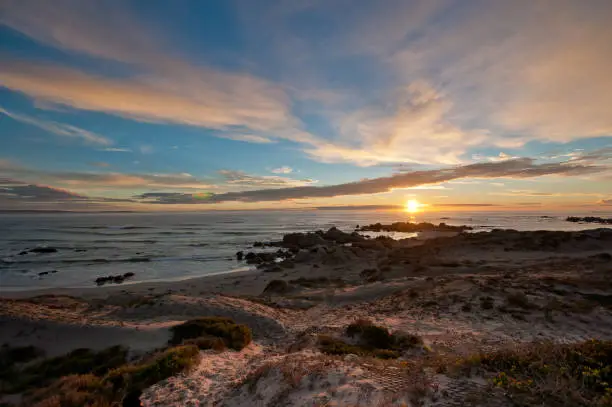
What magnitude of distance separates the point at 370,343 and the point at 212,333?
21.0 ft

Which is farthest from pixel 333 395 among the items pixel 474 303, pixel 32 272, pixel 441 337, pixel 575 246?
pixel 575 246

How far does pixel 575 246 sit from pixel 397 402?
46.7 metres

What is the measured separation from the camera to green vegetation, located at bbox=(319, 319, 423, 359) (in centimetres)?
1030

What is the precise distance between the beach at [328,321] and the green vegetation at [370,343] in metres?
0.44

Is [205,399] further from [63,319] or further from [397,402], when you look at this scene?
[63,319]

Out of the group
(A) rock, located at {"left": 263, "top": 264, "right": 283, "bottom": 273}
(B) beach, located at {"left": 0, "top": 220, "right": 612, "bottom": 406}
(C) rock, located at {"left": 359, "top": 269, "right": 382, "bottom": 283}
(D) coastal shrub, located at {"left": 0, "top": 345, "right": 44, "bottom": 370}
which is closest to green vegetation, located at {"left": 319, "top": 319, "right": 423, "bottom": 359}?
(B) beach, located at {"left": 0, "top": 220, "right": 612, "bottom": 406}

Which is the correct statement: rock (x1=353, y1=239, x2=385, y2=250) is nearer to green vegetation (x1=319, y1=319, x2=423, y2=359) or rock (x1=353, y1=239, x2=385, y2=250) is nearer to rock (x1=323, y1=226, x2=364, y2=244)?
rock (x1=323, y1=226, x2=364, y2=244)

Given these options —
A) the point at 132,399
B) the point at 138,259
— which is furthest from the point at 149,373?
the point at 138,259

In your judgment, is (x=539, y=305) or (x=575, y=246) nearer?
(x=539, y=305)

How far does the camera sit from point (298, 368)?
24.7ft

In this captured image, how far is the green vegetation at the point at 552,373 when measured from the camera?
17.6 ft

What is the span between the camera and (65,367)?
10.6 metres

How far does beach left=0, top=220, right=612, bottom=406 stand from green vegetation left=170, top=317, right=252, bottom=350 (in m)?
0.53

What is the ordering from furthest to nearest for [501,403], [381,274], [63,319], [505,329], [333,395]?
1. [381,274]
2. [63,319]
3. [505,329]
4. [333,395]
5. [501,403]
